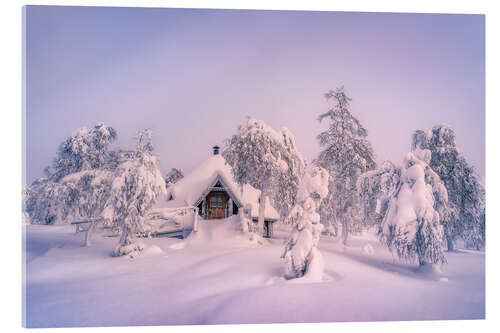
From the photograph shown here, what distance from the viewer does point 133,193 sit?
17.4 ft

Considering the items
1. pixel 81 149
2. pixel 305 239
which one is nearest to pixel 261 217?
pixel 305 239

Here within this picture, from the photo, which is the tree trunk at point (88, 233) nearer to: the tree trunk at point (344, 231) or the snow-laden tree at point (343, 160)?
the snow-laden tree at point (343, 160)

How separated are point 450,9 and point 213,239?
6927 mm

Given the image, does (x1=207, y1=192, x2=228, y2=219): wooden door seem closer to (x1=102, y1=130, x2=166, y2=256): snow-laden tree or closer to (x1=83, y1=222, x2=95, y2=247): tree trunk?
(x1=102, y1=130, x2=166, y2=256): snow-laden tree

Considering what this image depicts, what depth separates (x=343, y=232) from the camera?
18.7ft

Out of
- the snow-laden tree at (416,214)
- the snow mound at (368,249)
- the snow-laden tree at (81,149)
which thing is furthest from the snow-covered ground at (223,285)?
the snow-laden tree at (81,149)

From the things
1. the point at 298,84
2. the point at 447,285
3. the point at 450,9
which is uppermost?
the point at 450,9

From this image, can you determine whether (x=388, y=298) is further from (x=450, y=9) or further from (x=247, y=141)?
(x=450, y=9)

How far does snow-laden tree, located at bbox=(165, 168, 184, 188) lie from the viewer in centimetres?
560

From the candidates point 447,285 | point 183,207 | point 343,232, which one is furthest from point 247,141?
point 447,285

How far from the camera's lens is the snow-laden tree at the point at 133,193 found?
5.22 m

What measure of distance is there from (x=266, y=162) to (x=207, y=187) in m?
1.43

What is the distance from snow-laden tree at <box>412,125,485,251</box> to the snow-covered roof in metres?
3.44

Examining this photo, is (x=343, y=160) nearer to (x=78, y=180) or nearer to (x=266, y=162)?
(x=266, y=162)
